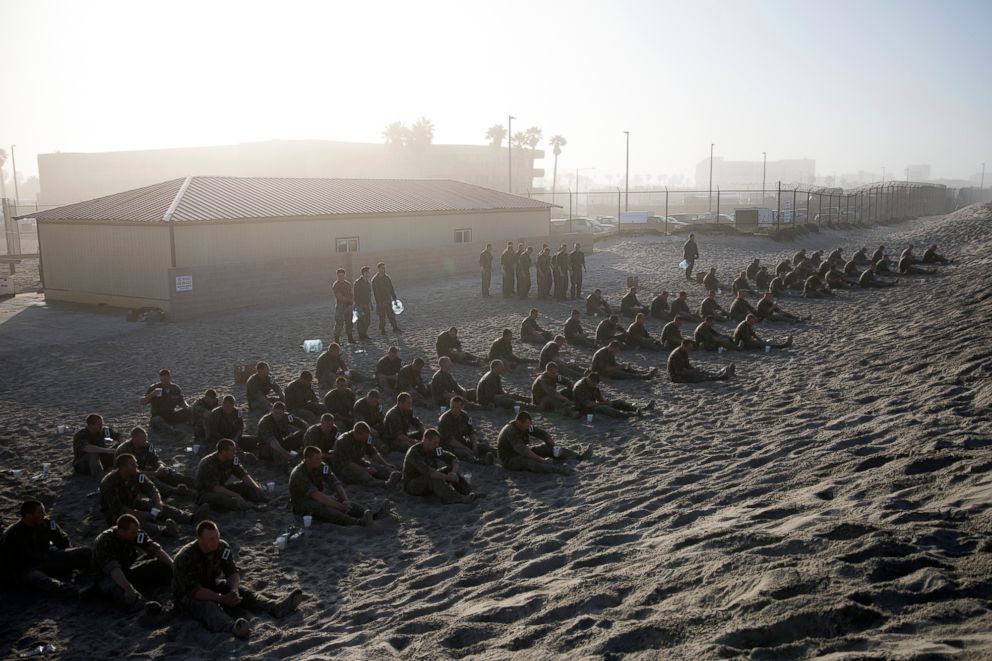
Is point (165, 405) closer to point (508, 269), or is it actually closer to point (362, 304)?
point (362, 304)

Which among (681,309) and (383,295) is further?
(681,309)

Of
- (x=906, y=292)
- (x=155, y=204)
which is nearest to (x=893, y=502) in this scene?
(x=906, y=292)

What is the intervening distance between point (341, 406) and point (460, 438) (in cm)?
231

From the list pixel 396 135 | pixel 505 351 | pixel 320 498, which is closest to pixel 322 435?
pixel 320 498

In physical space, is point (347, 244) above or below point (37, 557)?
above

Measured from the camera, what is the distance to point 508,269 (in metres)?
28.7

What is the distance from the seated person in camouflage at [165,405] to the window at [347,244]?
1892cm

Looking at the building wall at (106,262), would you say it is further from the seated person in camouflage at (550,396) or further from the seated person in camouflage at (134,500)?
the seated person in camouflage at (134,500)

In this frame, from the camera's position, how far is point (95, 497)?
37.9ft

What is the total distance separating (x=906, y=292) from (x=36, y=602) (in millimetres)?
25977

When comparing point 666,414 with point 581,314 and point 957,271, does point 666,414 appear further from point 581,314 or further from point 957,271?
point 957,271

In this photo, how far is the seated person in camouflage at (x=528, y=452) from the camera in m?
12.4

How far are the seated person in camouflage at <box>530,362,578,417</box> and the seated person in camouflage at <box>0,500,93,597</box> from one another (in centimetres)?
824

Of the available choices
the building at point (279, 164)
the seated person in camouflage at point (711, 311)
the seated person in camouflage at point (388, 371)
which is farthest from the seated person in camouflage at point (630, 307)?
the building at point (279, 164)
